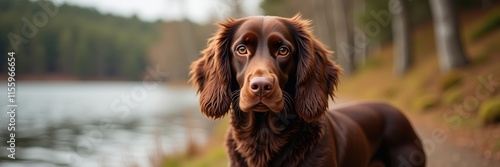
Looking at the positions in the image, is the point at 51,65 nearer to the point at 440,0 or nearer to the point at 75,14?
the point at 75,14

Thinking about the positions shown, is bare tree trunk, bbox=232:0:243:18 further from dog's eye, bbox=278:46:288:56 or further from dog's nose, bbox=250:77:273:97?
dog's nose, bbox=250:77:273:97

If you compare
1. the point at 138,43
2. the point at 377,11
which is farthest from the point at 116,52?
the point at 377,11

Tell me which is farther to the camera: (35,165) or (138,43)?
(138,43)

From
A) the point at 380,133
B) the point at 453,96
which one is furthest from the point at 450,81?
the point at 380,133

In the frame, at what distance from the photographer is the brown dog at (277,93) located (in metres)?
2.83

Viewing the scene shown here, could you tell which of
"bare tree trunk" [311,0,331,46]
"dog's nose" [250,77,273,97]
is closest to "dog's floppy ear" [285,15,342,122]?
"dog's nose" [250,77,273,97]

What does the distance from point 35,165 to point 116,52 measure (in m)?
30.1

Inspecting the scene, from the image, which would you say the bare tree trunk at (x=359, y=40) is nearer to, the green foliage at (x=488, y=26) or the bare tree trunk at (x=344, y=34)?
the bare tree trunk at (x=344, y=34)

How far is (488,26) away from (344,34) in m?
11.5

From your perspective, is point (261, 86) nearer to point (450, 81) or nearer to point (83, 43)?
point (450, 81)

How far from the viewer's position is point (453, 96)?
410 inches

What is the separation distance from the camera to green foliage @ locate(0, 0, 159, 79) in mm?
17181

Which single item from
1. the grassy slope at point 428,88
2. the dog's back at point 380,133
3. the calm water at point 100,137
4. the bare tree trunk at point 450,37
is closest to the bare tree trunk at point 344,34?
the grassy slope at point 428,88

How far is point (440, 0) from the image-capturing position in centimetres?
1266
